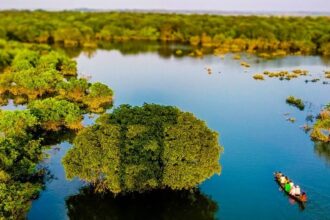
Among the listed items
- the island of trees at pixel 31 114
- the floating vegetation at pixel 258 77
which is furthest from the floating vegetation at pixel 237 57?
the island of trees at pixel 31 114

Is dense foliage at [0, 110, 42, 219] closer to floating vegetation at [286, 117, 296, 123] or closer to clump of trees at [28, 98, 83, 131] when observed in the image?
clump of trees at [28, 98, 83, 131]

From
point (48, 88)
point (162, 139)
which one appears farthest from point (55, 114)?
point (162, 139)

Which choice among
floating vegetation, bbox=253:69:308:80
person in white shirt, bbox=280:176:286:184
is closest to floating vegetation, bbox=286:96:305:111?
floating vegetation, bbox=253:69:308:80

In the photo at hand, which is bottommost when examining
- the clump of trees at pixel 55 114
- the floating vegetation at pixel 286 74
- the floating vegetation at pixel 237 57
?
the floating vegetation at pixel 237 57

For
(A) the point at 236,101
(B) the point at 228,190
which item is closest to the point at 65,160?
(B) the point at 228,190

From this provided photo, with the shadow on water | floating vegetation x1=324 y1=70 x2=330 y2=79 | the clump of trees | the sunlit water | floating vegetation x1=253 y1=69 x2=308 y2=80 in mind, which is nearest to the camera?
the shadow on water

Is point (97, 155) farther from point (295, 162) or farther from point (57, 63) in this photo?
point (57, 63)

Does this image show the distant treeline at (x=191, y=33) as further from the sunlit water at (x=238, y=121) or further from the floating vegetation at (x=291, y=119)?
the floating vegetation at (x=291, y=119)
